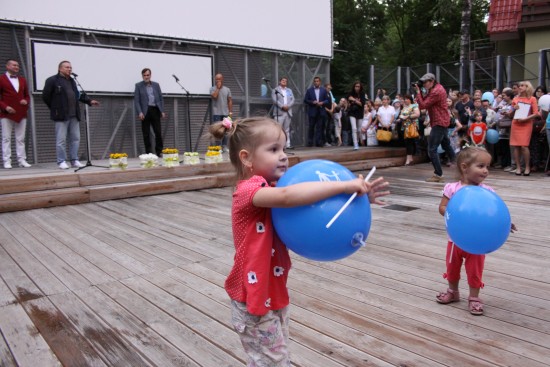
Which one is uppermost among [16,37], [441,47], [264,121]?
[441,47]

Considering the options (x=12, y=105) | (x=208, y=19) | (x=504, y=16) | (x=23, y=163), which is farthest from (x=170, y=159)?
(x=504, y=16)

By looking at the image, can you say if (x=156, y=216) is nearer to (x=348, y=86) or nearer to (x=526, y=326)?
(x=526, y=326)

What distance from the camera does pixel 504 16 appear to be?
59.3ft

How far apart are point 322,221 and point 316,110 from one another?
37.3 feet

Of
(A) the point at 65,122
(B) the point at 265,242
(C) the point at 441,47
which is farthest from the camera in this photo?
(C) the point at 441,47

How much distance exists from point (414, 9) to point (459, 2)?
600cm

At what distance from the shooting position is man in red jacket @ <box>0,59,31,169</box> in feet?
25.6

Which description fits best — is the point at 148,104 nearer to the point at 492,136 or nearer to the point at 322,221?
the point at 492,136

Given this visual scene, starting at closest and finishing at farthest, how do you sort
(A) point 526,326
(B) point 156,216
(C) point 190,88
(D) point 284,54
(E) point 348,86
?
(A) point 526,326 < (B) point 156,216 < (C) point 190,88 < (D) point 284,54 < (E) point 348,86

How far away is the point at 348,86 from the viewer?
78.4ft

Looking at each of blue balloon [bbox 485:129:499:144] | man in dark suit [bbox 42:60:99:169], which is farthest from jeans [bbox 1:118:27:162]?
blue balloon [bbox 485:129:499:144]

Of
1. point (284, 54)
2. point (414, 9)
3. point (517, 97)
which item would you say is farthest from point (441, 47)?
point (517, 97)

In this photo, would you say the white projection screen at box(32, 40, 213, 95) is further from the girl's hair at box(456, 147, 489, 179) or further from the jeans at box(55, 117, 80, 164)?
the girl's hair at box(456, 147, 489, 179)

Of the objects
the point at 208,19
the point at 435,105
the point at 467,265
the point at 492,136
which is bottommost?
the point at 467,265
